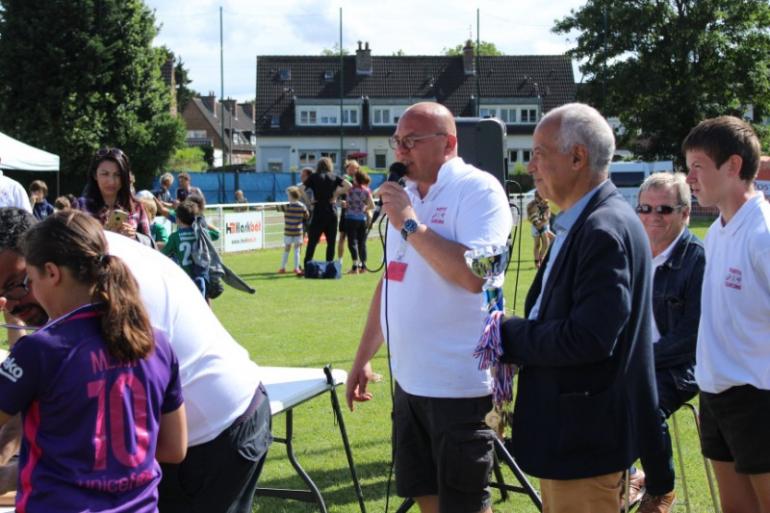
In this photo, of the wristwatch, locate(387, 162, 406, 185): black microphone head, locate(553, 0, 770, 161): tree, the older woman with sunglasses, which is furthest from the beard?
locate(553, 0, 770, 161): tree

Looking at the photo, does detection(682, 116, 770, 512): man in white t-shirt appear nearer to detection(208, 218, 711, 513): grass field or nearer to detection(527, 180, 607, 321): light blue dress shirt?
detection(527, 180, 607, 321): light blue dress shirt

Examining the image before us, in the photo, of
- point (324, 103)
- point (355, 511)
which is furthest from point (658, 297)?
point (324, 103)

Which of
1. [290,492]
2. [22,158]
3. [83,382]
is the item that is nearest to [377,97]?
[22,158]

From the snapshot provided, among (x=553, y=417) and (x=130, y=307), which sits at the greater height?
(x=130, y=307)

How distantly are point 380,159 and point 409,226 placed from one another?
6589 cm

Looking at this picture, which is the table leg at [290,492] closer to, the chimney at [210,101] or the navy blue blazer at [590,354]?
the navy blue blazer at [590,354]

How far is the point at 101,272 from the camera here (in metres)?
2.44

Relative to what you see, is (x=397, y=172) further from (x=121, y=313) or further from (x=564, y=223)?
(x=121, y=313)

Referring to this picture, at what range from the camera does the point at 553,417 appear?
2.77 metres

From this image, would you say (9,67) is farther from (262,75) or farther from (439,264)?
(439,264)

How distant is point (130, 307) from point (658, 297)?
8.74 feet

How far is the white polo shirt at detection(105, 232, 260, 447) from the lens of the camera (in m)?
2.73

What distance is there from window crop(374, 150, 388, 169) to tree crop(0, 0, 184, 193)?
26684 mm

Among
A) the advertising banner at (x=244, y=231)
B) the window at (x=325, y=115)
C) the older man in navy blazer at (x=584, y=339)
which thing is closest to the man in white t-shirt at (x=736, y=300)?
the older man in navy blazer at (x=584, y=339)
